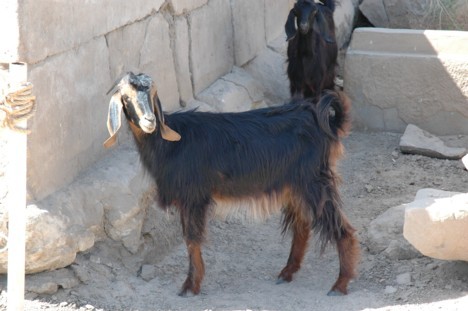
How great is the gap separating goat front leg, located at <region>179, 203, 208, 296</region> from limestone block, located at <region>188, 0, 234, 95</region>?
Result: 2.02 meters

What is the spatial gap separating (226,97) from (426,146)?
5.72ft

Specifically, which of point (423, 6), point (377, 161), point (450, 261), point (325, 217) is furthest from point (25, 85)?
point (423, 6)

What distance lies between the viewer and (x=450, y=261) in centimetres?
530

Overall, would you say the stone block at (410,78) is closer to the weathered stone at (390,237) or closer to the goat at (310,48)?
the goat at (310,48)

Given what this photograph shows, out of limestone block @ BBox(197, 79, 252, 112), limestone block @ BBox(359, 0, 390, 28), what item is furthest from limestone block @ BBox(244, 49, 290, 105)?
limestone block @ BBox(359, 0, 390, 28)

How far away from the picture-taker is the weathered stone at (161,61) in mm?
6254

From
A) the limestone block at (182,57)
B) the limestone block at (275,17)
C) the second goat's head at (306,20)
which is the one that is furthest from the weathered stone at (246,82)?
the limestone block at (275,17)

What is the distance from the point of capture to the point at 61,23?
509 centimetres

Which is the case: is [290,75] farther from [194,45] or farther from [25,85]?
[25,85]

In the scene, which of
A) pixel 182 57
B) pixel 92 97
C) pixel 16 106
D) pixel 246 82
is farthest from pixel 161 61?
pixel 16 106

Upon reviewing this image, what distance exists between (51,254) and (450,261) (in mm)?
2304

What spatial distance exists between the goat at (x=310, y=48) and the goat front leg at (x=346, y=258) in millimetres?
2513

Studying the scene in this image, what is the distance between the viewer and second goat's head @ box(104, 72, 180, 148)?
4.79 metres

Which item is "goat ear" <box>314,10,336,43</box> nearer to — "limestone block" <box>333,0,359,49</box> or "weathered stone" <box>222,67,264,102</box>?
"weathered stone" <box>222,67,264,102</box>
